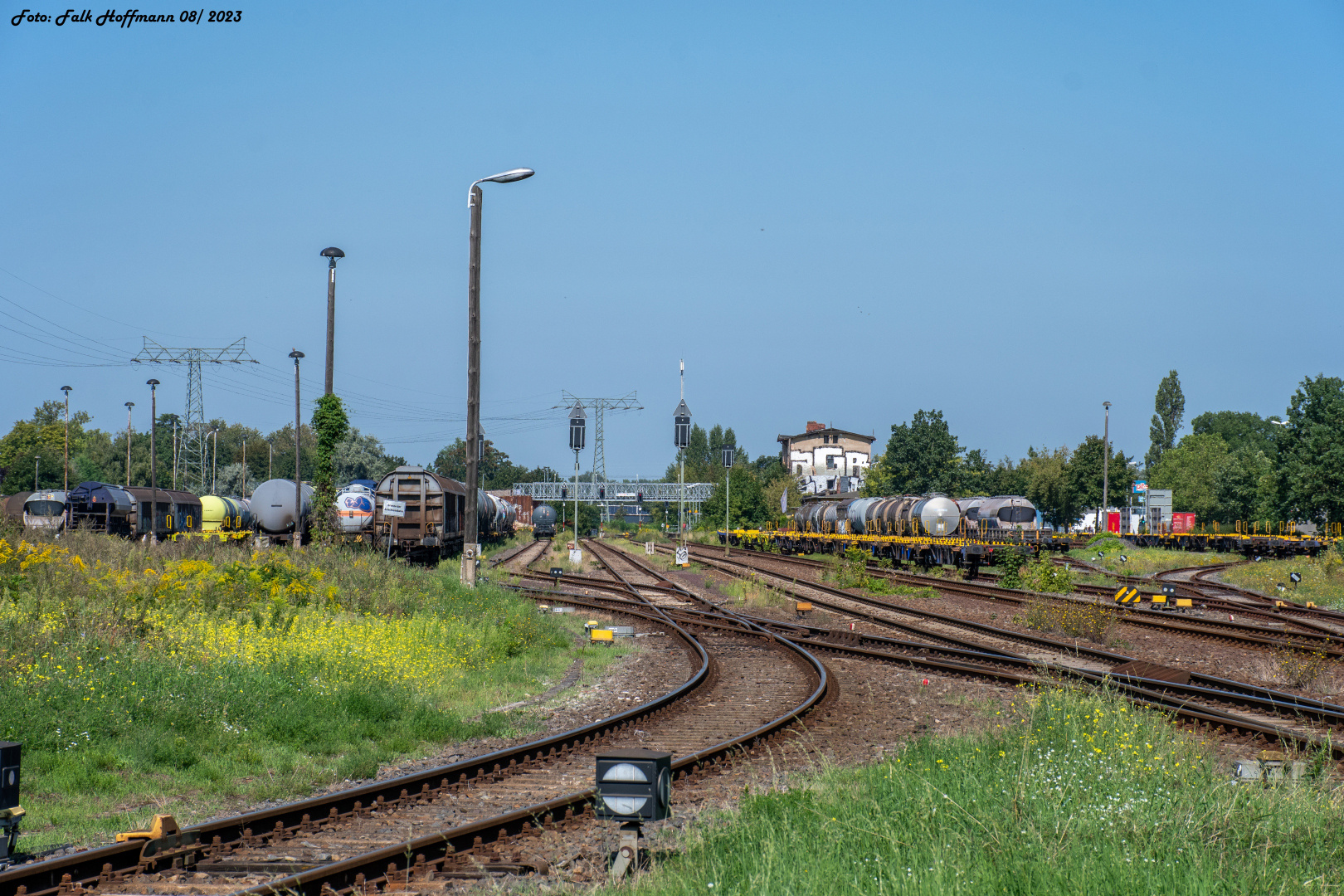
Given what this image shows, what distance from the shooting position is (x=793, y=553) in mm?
53781

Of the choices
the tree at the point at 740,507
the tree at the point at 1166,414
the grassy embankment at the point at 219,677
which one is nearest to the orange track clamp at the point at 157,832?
the grassy embankment at the point at 219,677

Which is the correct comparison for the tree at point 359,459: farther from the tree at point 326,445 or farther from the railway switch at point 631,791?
the railway switch at point 631,791

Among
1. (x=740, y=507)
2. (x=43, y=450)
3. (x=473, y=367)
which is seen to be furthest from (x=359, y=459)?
(x=473, y=367)

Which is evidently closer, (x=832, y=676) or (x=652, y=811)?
(x=652, y=811)

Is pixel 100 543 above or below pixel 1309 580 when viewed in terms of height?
above

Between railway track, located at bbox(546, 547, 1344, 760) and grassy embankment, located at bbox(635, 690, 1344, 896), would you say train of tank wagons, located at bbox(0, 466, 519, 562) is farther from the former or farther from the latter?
grassy embankment, located at bbox(635, 690, 1344, 896)

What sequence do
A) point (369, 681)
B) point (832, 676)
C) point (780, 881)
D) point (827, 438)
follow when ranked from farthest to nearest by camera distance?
1. point (827, 438)
2. point (832, 676)
3. point (369, 681)
4. point (780, 881)

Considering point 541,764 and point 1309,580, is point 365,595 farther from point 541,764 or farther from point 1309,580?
point 1309,580

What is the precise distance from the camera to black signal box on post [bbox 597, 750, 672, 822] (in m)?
5.71

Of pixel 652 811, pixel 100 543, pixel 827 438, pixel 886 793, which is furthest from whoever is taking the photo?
pixel 827 438

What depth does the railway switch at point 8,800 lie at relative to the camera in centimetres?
618

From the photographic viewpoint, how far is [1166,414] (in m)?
143

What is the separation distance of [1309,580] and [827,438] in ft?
443

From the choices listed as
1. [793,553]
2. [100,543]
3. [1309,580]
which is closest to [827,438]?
[793,553]
